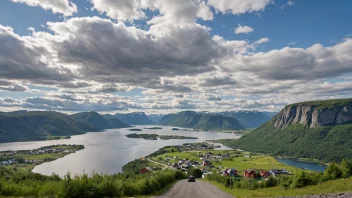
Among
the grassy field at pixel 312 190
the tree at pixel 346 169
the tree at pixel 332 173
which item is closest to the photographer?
the grassy field at pixel 312 190

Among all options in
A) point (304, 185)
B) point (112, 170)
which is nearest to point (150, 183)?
point (304, 185)

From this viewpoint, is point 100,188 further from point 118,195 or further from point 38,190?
point 38,190

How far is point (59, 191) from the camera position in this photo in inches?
727

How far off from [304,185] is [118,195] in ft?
75.6

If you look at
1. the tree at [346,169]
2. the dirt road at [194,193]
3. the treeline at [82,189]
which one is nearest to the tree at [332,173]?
the tree at [346,169]

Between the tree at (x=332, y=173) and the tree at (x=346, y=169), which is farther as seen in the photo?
the tree at (x=346, y=169)

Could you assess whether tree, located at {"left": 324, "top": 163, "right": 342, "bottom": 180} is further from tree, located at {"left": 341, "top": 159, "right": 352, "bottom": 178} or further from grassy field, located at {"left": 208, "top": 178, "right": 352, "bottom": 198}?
grassy field, located at {"left": 208, "top": 178, "right": 352, "bottom": 198}

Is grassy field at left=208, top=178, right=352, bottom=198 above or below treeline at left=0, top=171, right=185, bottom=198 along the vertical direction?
below

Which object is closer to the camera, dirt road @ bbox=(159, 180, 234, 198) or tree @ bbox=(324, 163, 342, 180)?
A: dirt road @ bbox=(159, 180, 234, 198)

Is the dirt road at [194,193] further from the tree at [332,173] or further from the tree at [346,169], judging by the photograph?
the tree at [346,169]

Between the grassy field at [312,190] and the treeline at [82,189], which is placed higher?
the treeline at [82,189]

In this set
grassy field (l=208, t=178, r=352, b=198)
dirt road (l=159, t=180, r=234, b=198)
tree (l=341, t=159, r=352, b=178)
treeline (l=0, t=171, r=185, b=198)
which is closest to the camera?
treeline (l=0, t=171, r=185, b=198)

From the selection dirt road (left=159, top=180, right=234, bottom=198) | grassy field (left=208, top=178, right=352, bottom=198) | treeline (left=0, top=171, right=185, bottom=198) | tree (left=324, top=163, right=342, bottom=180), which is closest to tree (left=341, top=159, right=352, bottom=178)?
tree (left=324, top=163, right=342, bottom=180)

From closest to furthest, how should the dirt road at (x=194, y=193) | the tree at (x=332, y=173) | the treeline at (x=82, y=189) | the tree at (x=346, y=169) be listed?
the treeline at (x=82, y=189), the dirt road at (x=194, y=193), the tree at (x=332, y=173), the tree at (x=346, y=169)
